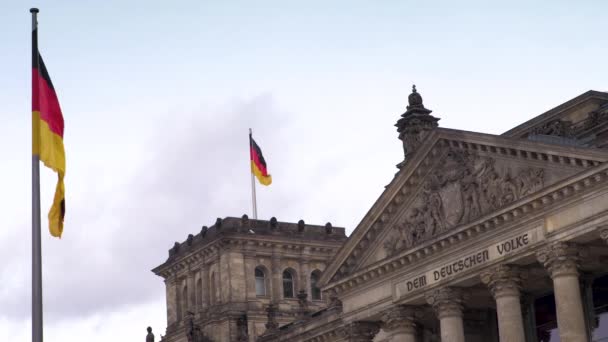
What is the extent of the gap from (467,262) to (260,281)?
1387 inches

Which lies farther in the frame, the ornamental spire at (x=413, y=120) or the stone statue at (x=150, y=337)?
the stone statue at (x=150, y=337)

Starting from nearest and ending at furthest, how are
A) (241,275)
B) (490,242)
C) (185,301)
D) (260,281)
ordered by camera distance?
1. (490,242)
2. (241,275)
3. (260,281)
4. (185,301)

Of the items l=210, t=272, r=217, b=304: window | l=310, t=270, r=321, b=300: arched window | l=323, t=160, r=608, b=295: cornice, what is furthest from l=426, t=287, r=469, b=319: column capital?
l=310, t=270, r=321, b=300: arched window

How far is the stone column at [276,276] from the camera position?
8625 centimetres

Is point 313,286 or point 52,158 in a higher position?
point 313,286

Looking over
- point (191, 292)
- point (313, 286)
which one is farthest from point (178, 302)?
point (313, 286)

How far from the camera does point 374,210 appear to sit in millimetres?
57812

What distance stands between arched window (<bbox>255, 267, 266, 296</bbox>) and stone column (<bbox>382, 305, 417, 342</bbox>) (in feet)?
95.6

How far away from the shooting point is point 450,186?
53844 millimetres

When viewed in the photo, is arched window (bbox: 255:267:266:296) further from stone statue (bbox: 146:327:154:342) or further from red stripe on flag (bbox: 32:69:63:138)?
red stripe on flag (bbox: 32:69:63:138)

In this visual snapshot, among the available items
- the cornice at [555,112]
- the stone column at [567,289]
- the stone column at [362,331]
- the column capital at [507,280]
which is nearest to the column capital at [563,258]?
the stone column at [567,289]

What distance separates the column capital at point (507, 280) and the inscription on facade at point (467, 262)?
1.85 feet

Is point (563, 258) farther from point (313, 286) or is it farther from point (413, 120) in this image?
point (313, 286)

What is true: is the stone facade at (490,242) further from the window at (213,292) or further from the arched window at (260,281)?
the window at (213,292)
